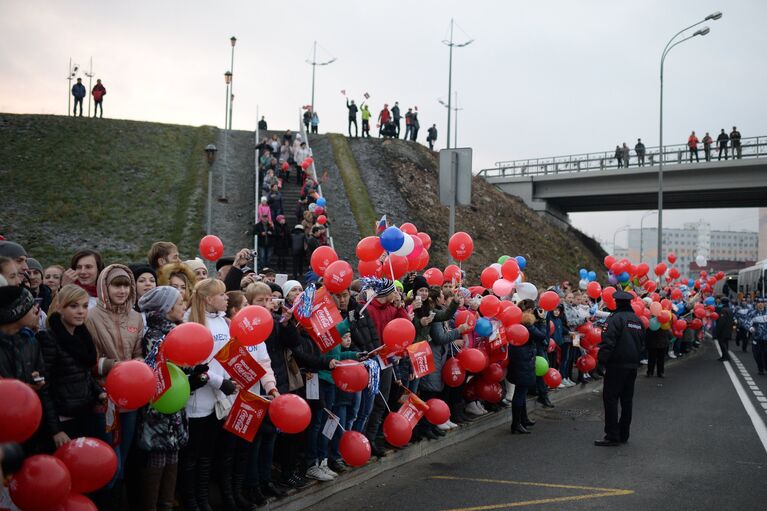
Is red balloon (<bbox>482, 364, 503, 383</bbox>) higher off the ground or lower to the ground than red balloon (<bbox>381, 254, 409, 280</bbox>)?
lower

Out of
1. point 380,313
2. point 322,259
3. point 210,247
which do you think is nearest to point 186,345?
point 322,259

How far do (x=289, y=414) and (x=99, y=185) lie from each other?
2551 cm

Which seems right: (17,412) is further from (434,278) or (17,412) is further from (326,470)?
(434,278)

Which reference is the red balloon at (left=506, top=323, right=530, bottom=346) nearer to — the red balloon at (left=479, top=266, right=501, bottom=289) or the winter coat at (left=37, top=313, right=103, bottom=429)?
the red balloon at (left=479, top=266, right=501, bottom=289)

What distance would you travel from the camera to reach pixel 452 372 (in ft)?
28.8

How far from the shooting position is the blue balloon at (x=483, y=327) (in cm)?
910

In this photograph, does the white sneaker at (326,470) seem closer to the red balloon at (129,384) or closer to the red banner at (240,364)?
the red banner at (240,364)

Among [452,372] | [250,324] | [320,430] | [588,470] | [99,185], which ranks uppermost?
[99,185]

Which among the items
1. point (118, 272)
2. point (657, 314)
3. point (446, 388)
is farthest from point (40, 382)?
point (657, 314)

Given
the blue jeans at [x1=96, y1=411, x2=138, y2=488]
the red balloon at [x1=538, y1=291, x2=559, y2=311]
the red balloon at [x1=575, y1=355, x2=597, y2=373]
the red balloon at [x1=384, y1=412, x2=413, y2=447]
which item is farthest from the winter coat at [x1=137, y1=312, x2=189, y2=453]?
the red balloon at [x1=575, y1=355, x2=597, y2=373]

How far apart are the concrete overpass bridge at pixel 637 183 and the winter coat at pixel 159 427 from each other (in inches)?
1405

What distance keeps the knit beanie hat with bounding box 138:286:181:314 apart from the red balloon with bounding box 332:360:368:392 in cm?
191

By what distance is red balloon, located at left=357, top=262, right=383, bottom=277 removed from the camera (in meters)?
8.15

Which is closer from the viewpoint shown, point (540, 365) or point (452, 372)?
point (452, 372)
